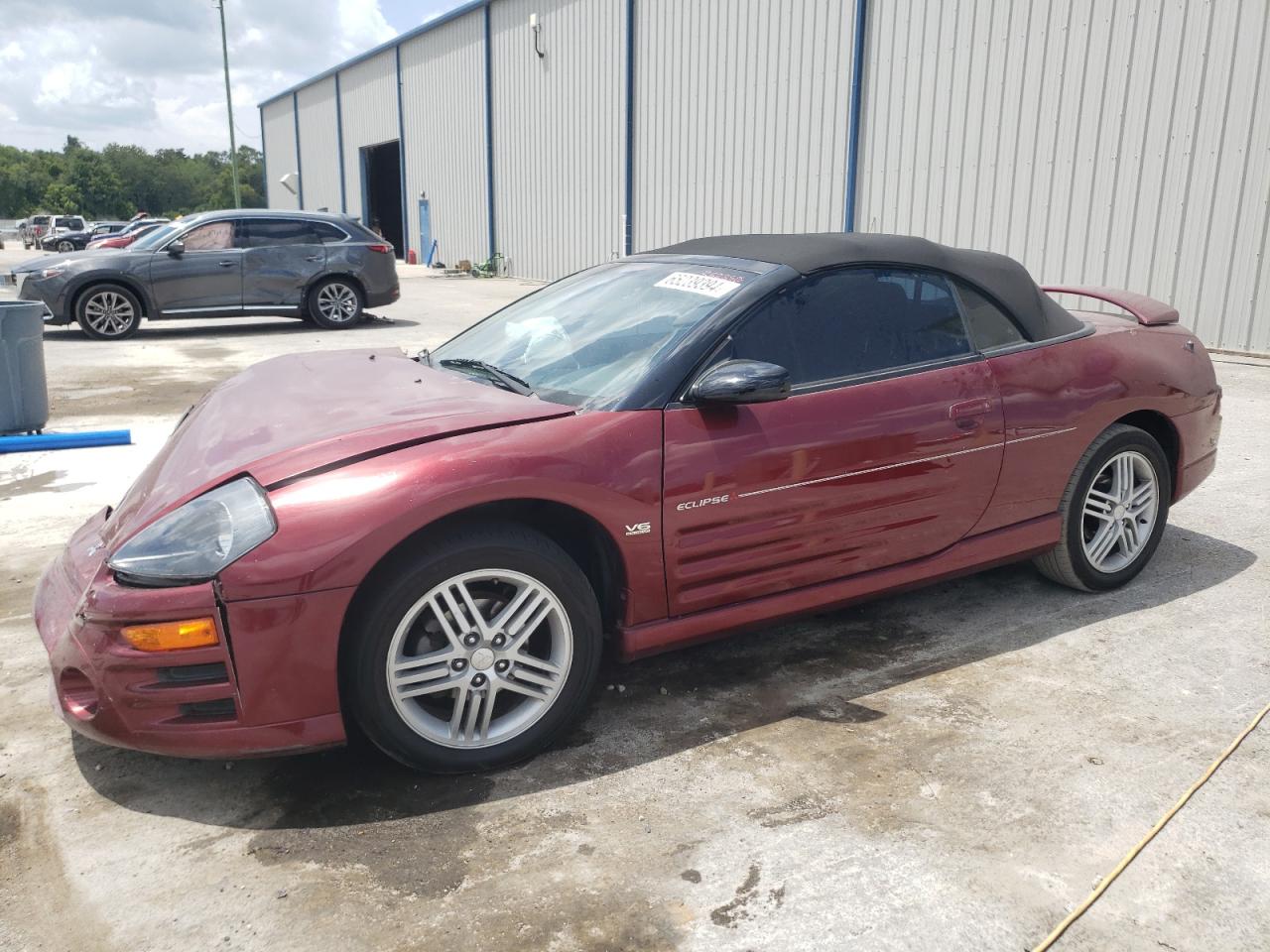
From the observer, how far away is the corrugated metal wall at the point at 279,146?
4019cm

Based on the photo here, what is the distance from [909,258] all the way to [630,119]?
16.1 metres

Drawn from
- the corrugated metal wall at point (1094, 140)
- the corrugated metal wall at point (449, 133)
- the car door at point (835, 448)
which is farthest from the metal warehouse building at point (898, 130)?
the car door at point (835, 448)

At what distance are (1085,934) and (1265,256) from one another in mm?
9632

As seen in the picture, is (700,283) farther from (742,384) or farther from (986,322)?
(986,322)

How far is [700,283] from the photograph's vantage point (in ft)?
11.0

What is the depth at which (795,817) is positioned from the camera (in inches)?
101

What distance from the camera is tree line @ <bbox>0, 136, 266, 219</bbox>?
8488 centimetres

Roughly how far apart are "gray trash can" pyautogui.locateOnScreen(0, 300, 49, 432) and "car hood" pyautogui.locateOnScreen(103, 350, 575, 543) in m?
3.75

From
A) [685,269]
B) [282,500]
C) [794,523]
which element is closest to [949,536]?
[794,523]

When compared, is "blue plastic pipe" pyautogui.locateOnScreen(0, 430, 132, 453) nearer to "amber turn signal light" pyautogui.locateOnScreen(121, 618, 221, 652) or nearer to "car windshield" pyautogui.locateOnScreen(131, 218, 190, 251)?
"amber turn signal light" pyautogui.locateOnScreen(121, 618, 221, 652)

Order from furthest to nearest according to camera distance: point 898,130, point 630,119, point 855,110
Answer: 1. point 630,119
2. point 855,110
3. point 898,130

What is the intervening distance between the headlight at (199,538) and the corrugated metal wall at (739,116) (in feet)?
41.4

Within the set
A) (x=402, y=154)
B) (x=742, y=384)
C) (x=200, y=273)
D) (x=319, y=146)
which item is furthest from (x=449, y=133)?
(x=742, y=384)

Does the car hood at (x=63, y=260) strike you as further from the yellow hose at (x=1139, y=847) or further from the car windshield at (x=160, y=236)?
the yellow hose at (x=1139, y=847)
